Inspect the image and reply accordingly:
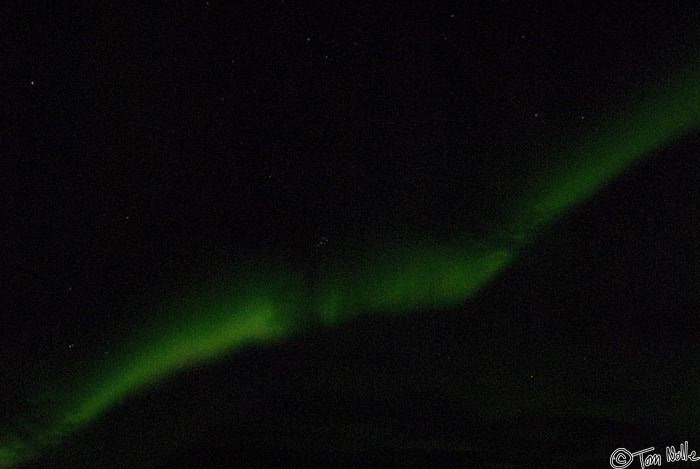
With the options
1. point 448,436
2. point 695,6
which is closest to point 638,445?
point 448,436

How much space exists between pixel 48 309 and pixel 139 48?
0.39 meters

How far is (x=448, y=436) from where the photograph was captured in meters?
1.23

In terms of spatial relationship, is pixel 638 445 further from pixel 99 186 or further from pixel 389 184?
pixel 99 186

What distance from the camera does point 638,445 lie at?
1246mm

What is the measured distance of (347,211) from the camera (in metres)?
1.21

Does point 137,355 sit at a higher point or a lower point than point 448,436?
higher

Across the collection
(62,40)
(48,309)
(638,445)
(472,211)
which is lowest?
(638,445)

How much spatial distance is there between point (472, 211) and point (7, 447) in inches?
29.9

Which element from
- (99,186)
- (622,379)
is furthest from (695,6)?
(99,186)

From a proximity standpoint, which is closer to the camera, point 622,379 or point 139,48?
point 139,48

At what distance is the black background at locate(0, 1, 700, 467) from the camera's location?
110 centimetres

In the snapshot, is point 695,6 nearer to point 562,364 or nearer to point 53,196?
point 562,364

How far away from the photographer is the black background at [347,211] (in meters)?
1.10

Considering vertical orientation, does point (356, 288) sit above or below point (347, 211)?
below
